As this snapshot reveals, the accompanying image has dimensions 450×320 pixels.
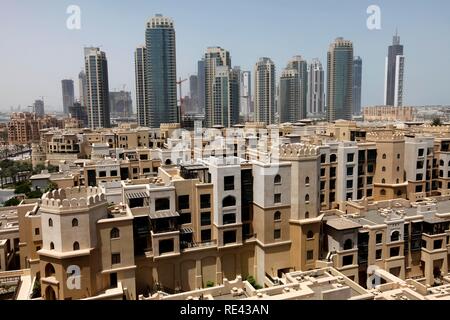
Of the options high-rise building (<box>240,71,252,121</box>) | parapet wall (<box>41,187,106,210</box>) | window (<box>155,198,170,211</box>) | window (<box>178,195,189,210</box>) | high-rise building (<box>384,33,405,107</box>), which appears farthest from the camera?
high-rise building (<box>240,71,252,121</box>)

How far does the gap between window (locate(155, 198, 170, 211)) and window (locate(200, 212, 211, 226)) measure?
37.4 inches

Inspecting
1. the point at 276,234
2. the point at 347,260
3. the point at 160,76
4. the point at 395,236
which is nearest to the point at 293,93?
the point at 160,76

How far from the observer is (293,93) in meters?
30.6

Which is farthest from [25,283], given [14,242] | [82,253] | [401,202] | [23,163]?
[23,163]

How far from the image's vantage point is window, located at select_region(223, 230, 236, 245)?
866 cm

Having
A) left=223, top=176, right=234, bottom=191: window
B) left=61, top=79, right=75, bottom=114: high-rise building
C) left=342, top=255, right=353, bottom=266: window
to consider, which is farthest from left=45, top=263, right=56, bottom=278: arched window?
left=342, top=255, right=353, bottom=266: window

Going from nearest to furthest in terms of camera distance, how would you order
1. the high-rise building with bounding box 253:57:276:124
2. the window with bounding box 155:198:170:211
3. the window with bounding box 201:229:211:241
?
the window with bounding box 155:198:170:211 → the window with bounding box 201:229:211:241 → the high-rise building with bounding box 253:57:276:124

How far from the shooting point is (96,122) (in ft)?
97.2

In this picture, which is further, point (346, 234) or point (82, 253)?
point (346, 234)

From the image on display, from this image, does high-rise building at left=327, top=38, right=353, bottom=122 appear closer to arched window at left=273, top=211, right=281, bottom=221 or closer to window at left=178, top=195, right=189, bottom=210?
arched window at left=273, top=211, right=281, bottom=221

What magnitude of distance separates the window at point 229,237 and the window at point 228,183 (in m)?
1.09

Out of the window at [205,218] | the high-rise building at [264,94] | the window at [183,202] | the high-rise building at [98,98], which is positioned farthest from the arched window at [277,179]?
the high-rise building at [264,94]
